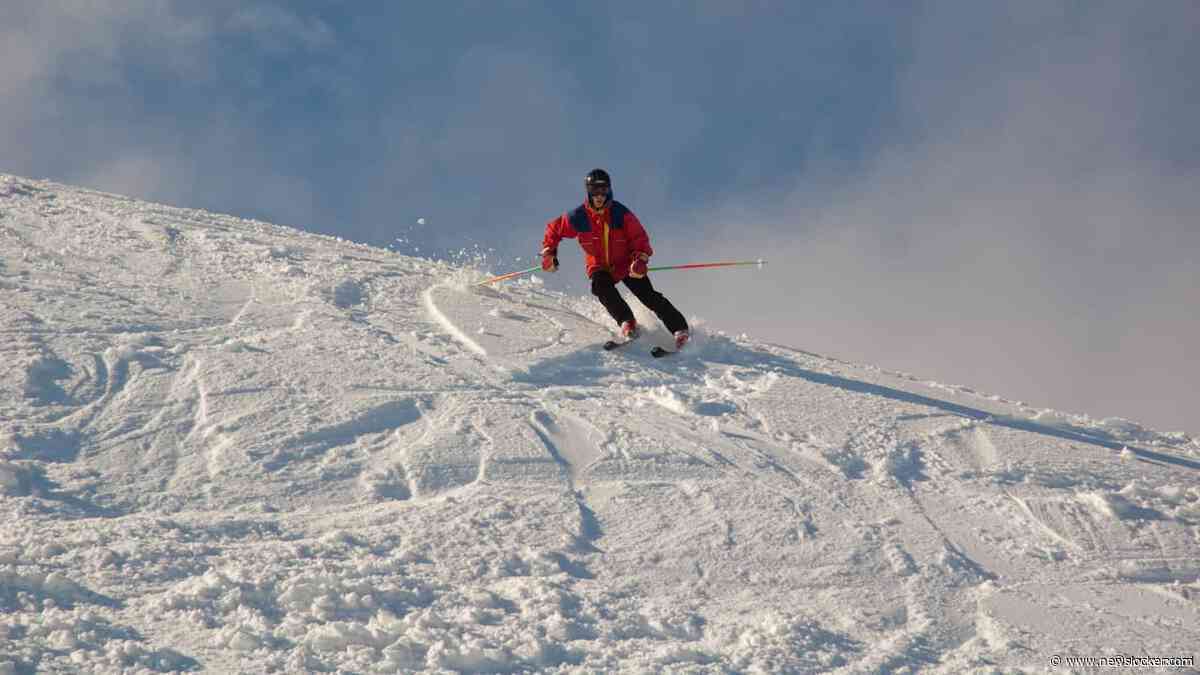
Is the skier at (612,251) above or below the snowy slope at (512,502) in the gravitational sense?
above

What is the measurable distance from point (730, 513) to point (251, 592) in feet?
8.37

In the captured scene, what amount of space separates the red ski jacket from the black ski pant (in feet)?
0.35

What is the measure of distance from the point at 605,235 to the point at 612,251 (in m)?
0.16

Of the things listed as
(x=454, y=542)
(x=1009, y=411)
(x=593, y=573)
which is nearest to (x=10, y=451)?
(x=454, y=542)

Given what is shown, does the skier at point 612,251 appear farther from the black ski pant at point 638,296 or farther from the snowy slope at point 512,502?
the snowy slope at point 512,502

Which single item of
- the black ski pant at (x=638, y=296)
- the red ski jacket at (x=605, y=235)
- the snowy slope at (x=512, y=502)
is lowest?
the snowy slope at (x=512, y=502)

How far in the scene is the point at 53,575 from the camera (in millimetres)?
3865

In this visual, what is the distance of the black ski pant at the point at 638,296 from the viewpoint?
8281 millimetres

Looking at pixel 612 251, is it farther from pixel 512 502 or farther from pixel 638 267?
pixel 512 502

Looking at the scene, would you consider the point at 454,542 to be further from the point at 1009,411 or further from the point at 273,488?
the point at 1009,411

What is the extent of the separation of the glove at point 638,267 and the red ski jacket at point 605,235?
128mm

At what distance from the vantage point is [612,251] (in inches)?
331

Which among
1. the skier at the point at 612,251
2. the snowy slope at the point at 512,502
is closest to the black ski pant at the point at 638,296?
the skier at the point at 612,251

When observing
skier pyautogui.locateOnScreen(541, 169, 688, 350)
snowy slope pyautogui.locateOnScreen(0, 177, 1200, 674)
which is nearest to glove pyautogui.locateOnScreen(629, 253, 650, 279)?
skier pyautogui.locateOnScreen(541, 169, 688, 350)
